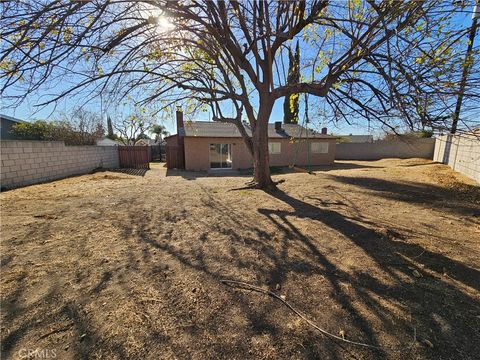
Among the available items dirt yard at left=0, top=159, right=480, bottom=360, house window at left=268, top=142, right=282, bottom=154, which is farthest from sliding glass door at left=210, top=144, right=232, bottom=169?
dirt yard at left=0, top=159, right=480, bottom=360

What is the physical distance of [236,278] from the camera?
8.07ft

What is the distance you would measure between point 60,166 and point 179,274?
10.7 meters

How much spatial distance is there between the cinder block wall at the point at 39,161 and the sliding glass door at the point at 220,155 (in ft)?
24.8

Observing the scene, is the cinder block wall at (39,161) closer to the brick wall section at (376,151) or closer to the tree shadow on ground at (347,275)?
the tree shadow on ground at (347,275)

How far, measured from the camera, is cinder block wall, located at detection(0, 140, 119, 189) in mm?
7199

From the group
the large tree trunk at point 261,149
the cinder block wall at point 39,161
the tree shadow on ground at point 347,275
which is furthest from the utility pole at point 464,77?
the cinder block wall at point 39,161

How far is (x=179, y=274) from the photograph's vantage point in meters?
2.53

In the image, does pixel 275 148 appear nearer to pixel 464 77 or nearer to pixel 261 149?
pixel 261 149

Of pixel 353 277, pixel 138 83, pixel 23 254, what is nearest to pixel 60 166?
pixel 138 83

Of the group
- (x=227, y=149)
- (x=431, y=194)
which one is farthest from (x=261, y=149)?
(x=227, y=149)

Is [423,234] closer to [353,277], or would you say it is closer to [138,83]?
[353,277]

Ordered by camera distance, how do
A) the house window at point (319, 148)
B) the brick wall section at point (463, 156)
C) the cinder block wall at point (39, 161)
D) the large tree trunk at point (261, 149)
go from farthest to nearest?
the house window at point (319, 148) < the brick wall section at point (463, 156) < the cinder block wall at point (39, 161) < the large tree trunk at point (261, 149)

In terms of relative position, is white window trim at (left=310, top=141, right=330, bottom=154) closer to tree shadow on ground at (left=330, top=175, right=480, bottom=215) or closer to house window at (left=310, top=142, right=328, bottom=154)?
house window at (left=310, top=142, right=328, bottom=154)

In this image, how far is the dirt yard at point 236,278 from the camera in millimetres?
1632
